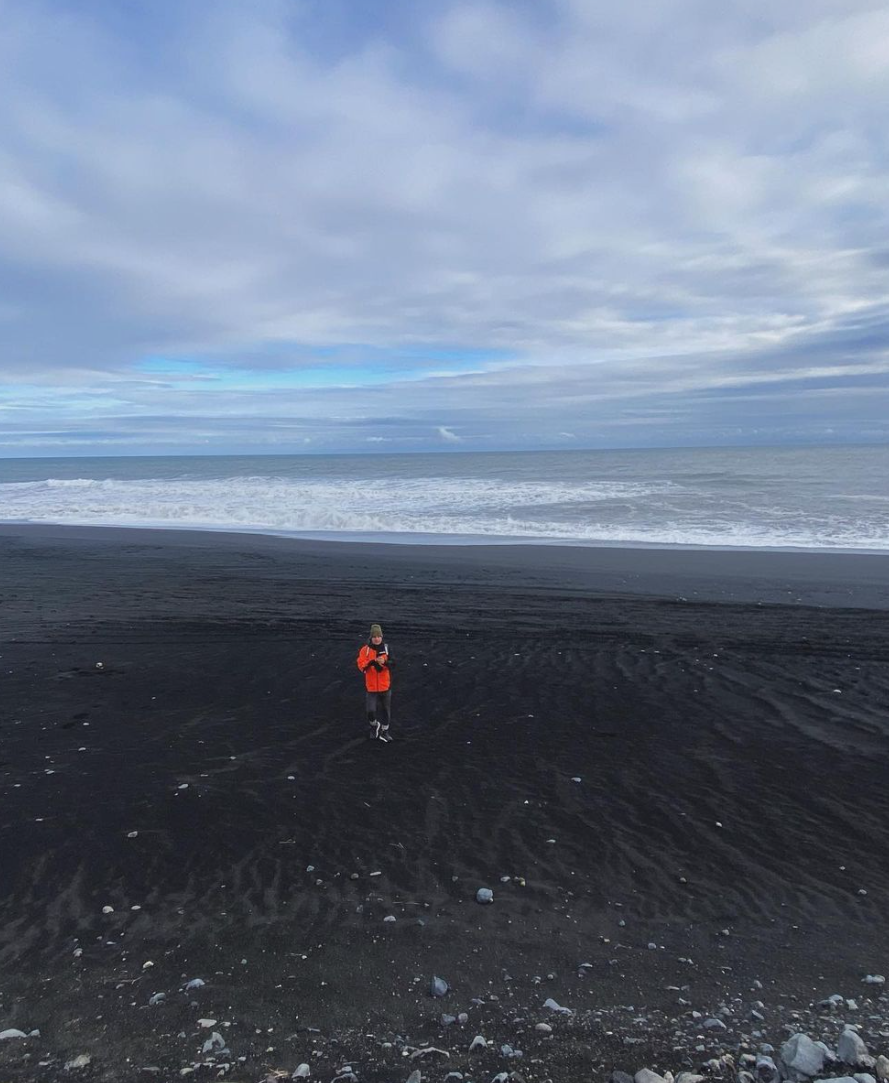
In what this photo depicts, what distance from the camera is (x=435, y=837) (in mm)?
6590

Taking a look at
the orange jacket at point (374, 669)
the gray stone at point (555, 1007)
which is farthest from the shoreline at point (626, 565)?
the gray stone at point (555, 1007)

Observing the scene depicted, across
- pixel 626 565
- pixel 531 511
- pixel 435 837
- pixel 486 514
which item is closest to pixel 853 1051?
pixel 435 837

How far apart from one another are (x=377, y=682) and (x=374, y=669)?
0.18 meters

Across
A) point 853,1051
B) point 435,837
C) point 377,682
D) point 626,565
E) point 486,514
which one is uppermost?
point 486,514

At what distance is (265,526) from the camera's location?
105 feet

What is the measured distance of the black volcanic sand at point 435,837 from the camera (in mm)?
4418

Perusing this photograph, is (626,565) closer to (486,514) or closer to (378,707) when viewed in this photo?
(378,707)

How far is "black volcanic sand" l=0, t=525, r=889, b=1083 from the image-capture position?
4.42 m

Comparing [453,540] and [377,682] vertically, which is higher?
[453,540]

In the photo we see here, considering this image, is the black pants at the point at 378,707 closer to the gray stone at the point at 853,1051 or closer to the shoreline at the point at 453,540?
the gray stone at the point at 853,1051

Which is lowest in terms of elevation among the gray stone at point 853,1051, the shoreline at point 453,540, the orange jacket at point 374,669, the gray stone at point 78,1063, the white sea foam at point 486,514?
the gray stone at point 78,1063

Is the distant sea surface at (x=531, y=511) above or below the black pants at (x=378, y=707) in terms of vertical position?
above

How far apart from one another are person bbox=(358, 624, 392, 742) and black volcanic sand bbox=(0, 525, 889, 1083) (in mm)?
245

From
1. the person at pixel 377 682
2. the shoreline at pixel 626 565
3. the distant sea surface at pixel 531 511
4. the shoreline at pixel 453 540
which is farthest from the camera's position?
the distant sea surface at pixel 531 511
